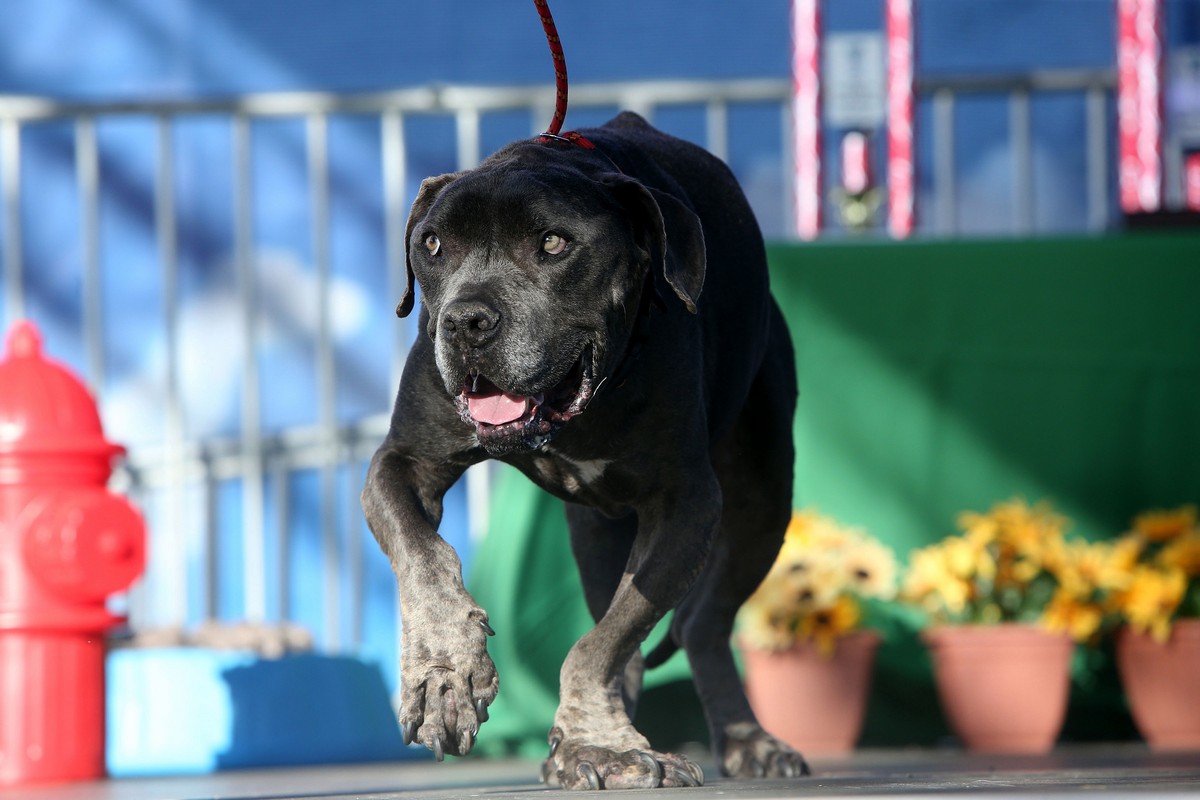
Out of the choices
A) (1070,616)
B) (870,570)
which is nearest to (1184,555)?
(1070,616)

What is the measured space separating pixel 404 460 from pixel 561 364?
0.45 m

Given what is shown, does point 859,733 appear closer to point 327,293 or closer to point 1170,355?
point 1170,355

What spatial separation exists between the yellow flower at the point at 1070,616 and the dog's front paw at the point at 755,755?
1.51 meters

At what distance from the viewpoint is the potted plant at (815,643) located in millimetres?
4910

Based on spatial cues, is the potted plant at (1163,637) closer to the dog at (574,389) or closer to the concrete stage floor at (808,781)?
the concrete stage floor at (808,781)

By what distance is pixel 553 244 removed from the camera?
290 cm

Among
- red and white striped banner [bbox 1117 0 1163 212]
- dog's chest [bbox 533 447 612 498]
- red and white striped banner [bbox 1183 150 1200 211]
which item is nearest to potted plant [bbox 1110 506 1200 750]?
red and white striped banner [bbox 1183 150 1200 211]

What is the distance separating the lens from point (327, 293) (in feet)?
19.1

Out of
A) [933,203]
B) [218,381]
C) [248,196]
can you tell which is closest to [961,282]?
[933,203]

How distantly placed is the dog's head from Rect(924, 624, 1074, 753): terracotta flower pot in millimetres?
2262

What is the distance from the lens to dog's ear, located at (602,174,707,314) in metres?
2.98

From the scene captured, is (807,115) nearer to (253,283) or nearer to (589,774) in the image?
(253,283)

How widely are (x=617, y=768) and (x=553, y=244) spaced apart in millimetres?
855

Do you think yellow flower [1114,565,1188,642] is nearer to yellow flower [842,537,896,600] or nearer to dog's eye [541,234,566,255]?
yellow flower [842,537,896,600]
